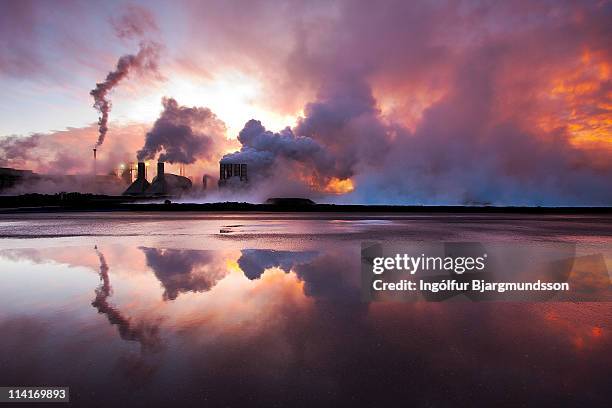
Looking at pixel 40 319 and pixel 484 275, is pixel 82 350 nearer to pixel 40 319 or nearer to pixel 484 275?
pixel 40 319

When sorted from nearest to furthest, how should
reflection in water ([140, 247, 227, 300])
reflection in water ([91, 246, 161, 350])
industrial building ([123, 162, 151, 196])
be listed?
reflection in water ([91, 246, 161, 350]), reflection in water ([140, 247, 227, 300]), industrial building ([123, 162, 151, 196])

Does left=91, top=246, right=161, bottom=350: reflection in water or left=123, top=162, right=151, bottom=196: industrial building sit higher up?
left=123, top=162, right=151, bottom=196: industrial building

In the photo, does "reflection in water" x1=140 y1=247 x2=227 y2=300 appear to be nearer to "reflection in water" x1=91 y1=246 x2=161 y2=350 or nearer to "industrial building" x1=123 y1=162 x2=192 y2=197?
"reflection in water" x1=91 y1=246 x2=161 y2=350

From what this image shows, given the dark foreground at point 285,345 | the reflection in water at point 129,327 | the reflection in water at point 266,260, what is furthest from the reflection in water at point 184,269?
the reflection in water at point 129,327

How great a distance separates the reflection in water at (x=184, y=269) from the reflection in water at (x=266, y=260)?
72 cm

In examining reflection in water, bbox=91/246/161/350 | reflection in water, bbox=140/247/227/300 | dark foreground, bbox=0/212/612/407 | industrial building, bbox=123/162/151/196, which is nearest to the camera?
dark foreground, bbox=0/212/612/407

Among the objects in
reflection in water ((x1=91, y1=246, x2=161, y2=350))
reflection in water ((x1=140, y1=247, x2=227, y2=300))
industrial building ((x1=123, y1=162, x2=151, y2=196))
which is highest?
industrial building ((x1=123, y1=162, x2=151, y2=196))

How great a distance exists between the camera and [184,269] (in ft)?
29.8

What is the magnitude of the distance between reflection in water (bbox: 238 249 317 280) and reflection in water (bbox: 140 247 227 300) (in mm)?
721

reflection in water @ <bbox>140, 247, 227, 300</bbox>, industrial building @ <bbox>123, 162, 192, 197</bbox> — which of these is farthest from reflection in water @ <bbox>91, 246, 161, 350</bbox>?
industrial building @ <bbox>123, 162, 192, 197</bbox>

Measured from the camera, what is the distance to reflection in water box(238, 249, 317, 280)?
9.05 m

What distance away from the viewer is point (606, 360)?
4.02m

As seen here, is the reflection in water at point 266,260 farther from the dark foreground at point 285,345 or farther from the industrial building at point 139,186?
the industrial building at point 139,186

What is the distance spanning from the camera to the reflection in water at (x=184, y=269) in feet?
24.0
